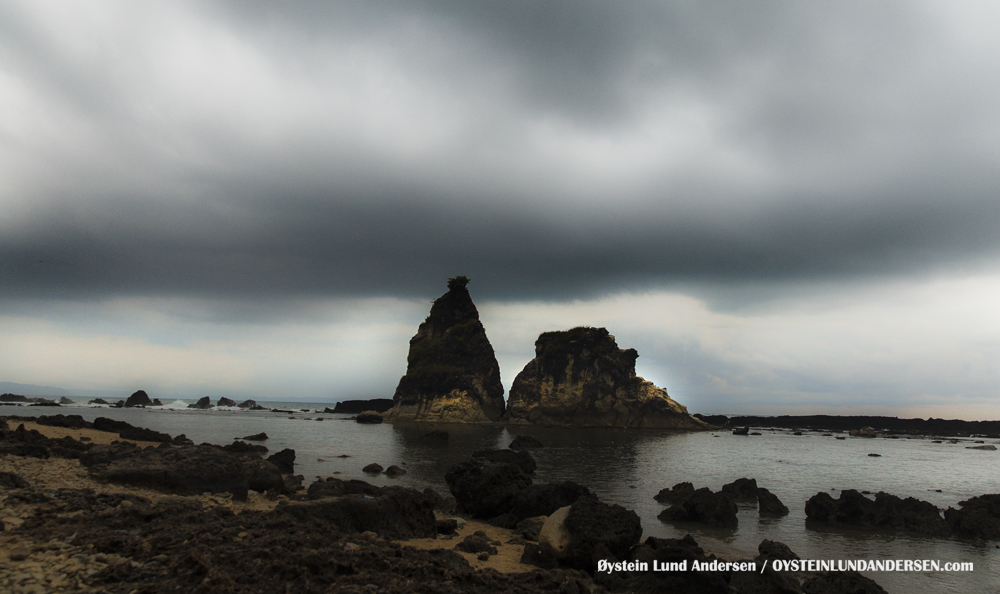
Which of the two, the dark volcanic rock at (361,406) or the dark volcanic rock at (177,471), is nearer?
the dark volcanic rock at (177,471)

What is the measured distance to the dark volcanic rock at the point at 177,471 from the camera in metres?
12.6

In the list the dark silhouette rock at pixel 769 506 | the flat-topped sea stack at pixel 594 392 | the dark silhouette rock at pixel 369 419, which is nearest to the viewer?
the dark silhouette rock at pixel 769 506

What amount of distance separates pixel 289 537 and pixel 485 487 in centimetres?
1066

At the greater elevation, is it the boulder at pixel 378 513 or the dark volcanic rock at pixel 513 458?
the boulder at pixel 378 513

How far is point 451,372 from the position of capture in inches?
3984

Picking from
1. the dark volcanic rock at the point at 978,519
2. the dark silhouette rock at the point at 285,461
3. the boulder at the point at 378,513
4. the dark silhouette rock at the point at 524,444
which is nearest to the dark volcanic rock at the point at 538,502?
the boulder at the point at 378,513

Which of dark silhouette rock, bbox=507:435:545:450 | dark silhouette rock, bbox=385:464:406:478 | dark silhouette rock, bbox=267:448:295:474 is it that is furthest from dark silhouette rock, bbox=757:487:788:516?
A: dark silhouette rock, bbox=507:435:545:450

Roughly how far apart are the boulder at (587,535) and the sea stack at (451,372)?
87.6 metres

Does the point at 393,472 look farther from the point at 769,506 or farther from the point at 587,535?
the point at 769,506

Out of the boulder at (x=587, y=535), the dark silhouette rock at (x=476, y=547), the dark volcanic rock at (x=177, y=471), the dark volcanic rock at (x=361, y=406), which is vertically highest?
the dark volcanic rock at (x=177, y=471)

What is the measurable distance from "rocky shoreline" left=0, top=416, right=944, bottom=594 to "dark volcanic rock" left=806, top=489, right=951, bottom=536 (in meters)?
9.17

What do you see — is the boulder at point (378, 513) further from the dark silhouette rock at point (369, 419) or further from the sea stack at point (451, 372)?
the sea stack at point (451, 372)

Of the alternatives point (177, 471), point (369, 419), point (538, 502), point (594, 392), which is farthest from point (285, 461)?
point (594, 392)

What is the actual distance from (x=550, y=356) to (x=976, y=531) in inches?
3443
